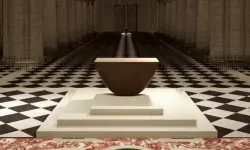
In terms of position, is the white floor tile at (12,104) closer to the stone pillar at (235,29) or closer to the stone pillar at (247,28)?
Answer: the stone pillar at (235,29)

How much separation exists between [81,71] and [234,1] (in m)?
6.38

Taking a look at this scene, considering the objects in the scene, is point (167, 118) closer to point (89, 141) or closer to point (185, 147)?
point (185, 147)

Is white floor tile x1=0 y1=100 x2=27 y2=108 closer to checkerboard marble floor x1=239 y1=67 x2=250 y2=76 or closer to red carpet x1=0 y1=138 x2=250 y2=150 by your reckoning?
red carpet x1=0 y1=138 x2=250 y2=150

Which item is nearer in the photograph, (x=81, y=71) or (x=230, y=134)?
(x=230, y=134)

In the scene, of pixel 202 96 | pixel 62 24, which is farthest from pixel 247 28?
pixel 62 24

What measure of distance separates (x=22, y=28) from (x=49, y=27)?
5.52m

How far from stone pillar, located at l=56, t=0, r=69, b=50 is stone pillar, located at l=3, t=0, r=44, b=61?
8140 mm

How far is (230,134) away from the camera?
6.61 metres

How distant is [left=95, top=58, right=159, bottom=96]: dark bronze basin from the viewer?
26.2ft

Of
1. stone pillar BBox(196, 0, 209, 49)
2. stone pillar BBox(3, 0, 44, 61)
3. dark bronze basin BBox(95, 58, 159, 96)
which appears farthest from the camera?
stone pillar BBox(196, 0, 209, 49)

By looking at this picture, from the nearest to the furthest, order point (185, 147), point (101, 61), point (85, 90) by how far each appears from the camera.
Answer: point (185, 147), point (101, 61), point (85, 90)

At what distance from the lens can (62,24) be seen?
24.2 metres

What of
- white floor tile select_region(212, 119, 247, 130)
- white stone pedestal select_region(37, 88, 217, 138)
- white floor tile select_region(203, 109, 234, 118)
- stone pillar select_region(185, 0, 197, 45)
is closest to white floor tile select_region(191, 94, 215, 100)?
white floor tile select_region(203, 109, 234, 118)

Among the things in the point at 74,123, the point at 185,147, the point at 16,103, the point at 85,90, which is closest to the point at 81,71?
the point at 85,90
